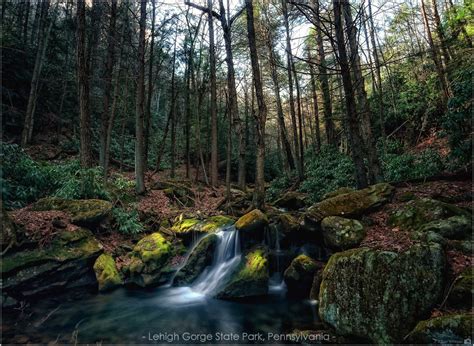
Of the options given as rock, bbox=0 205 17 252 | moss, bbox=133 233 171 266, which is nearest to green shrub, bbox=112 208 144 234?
moss, bbox=133 233 171 266

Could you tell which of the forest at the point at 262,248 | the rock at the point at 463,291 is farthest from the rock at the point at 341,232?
the rock at the point at 463,291

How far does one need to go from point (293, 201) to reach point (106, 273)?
875 centimetres

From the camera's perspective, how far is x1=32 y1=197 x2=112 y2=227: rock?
324 inches

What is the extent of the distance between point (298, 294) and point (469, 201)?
4.31 metres

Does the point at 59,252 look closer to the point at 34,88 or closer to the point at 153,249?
the point at 153,249

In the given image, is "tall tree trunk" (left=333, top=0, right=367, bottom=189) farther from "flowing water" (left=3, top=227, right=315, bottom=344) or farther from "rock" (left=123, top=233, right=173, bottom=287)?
"rock" (left=123, top=233, right=173, bottom=287)

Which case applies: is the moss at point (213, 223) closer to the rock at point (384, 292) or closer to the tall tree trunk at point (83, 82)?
the tall tree trunk at point (83, 82)

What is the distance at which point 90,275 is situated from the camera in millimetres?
7723

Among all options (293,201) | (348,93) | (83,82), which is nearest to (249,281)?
(348,93)

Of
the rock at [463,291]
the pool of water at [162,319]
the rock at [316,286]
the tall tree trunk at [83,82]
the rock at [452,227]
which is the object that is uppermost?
the tall tree trunk at [83,82]

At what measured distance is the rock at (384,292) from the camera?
414cm

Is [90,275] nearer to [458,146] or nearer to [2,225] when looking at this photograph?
[2,225]

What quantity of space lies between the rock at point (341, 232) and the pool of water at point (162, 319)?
1595mm

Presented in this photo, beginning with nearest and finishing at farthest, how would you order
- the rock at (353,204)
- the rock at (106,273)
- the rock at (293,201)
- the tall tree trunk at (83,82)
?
the rock at (353,204) < the rock at (106,273) < the tall tree trunk at (83,82) < the rock at (293,201)
